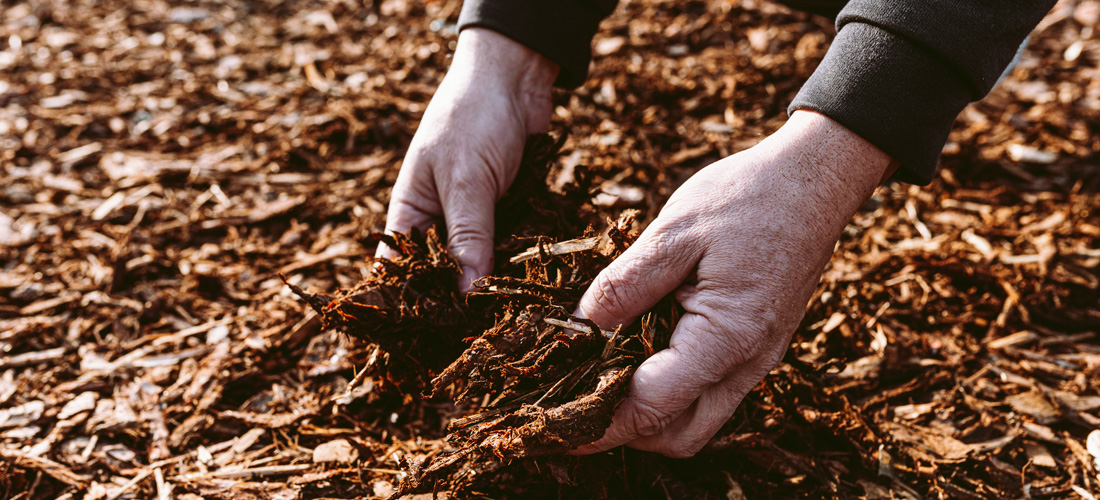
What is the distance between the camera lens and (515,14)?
211cm

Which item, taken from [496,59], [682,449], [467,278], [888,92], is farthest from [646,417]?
[496,59]

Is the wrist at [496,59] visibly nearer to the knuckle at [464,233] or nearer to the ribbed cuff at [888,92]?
the knuckle at [464,233]

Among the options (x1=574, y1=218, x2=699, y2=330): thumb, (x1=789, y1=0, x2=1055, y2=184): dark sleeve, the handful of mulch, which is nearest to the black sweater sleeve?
(x1=789, y1=0, x2=1055, y2=184): dark sleeve

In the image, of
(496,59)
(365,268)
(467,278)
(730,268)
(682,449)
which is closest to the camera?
(730,268)

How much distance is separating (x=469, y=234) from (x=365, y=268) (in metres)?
0.71

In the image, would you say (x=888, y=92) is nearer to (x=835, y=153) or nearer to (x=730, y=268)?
(x=835, y=153)

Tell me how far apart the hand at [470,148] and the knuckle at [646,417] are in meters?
0.67

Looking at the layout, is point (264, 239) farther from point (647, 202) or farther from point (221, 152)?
point (647, 202)

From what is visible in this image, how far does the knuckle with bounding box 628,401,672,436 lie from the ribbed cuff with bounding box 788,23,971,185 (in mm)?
847

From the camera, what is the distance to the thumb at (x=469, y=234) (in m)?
1.88

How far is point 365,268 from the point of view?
7.90 ft

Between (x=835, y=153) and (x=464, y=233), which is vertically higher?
(x=835, y=153)

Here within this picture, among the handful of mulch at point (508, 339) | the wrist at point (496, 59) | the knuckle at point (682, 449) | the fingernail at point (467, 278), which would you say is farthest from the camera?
the wrist at point (496, 59)

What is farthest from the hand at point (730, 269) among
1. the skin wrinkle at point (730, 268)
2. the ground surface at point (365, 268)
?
the ground surface at point (365, 268)
